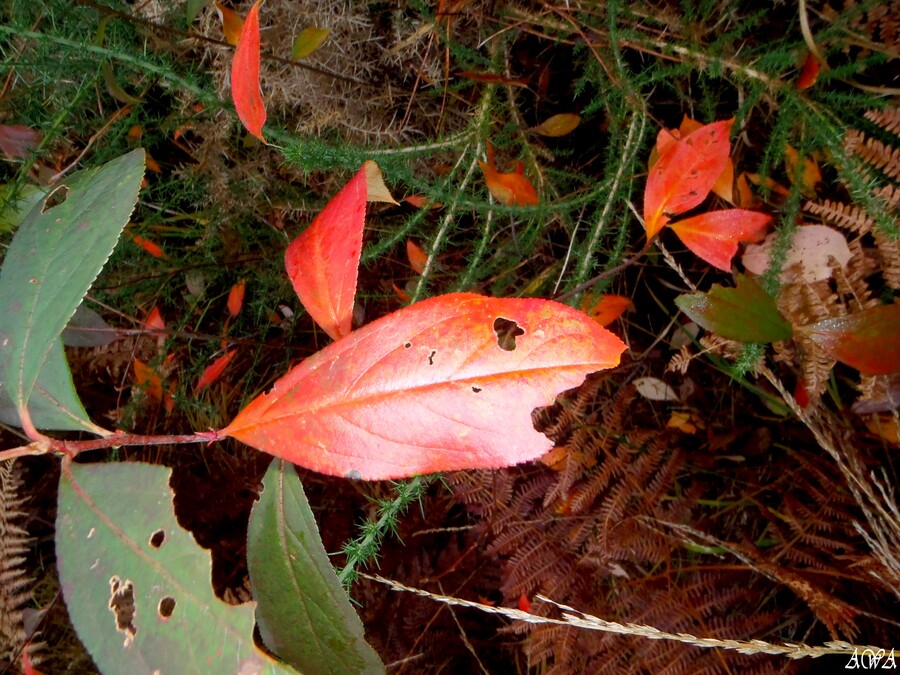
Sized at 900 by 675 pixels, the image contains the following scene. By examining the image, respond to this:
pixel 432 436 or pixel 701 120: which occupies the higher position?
pixel 701 120

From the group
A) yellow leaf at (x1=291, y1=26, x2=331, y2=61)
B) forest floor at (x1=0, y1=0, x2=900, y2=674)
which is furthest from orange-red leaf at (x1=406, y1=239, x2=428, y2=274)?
yellow leaf at (x1=291, y1=26, x2=331, y2=61)

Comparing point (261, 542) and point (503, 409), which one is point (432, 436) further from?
point (261, 542)

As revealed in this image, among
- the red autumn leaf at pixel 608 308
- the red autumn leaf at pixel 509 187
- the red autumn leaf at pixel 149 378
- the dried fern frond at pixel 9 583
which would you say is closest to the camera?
the red autumn leaf at pixel 509 187

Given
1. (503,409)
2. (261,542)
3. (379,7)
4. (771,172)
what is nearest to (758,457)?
(771,172)

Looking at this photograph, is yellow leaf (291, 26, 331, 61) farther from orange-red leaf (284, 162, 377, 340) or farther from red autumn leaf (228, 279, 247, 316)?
red autumn leaf (228, 279, 247, 316)

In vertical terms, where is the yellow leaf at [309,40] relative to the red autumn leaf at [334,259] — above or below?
above

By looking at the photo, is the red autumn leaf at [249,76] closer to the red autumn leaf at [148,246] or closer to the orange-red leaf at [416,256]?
the orange-red leaf at [416,256]

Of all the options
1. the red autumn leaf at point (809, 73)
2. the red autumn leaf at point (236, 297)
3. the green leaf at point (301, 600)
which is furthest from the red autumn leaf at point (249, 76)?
the red autumn leaf at point (809, 73)
